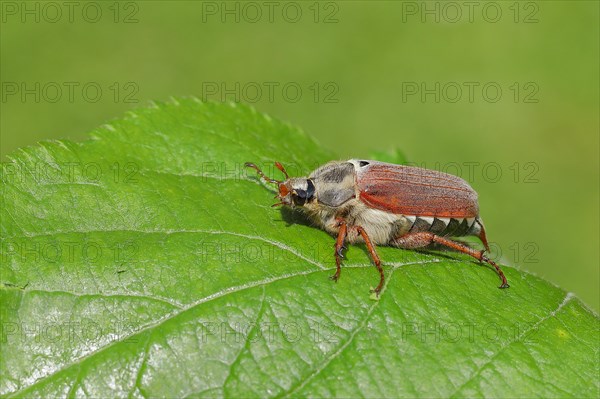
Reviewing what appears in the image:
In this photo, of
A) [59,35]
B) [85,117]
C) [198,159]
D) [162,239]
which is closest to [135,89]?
[85,117]

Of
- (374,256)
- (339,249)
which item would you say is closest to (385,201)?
(374,256)

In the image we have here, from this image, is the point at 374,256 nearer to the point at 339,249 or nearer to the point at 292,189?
the point at 339,249

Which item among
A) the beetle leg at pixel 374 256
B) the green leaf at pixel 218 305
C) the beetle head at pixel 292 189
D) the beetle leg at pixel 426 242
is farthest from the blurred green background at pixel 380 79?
the green leaf at pixel 218 305

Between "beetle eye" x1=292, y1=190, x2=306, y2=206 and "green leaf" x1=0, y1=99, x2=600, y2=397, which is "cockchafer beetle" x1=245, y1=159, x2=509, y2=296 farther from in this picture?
"green leaf" x1=0, y1=99, x2=600, y2=397

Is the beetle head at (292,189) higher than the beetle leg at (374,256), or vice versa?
the beetle head at (292,189)

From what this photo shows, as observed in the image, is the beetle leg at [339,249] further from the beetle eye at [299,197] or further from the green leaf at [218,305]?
the beetle eye at [299,197]

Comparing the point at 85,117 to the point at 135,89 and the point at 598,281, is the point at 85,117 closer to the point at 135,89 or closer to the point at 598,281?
the point at 135,89
